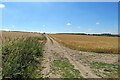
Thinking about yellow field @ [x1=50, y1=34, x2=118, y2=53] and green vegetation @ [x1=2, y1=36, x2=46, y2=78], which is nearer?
green vegetation @ [x1=2, y1=36, x2=46, y2=78]

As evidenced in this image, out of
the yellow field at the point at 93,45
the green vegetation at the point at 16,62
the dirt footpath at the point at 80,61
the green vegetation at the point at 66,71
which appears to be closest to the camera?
the green vegetation at the point at 16,62

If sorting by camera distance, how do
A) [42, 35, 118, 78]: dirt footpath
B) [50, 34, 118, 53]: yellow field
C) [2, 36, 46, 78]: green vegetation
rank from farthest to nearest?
[50, 34, 118, 53]: yellow field, [42, 35, 118, 78]: dirt footpath, [2, 36, 46, 78]: green vegetation

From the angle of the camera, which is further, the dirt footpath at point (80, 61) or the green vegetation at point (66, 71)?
the dirt footpath at point (80, 61)

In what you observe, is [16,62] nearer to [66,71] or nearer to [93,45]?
[66,71]

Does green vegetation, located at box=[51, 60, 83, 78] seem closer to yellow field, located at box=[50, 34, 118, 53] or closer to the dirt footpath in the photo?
the dirt footpath

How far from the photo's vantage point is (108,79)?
450 cm

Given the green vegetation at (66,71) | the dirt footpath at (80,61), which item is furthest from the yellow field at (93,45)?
Result: the green vegetation at (66,71)

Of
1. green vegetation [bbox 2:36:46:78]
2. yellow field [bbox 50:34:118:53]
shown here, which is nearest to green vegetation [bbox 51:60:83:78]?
green vegetation [bbox 2:36:46:78]

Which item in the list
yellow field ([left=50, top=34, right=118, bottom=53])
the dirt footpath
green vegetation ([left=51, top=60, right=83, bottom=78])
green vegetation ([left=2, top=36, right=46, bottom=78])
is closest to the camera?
green vegetation ([left=2, top=36, right=46, bottom=78])

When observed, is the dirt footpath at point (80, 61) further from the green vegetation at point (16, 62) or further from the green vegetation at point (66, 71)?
the green vegetation at point (16, 62)

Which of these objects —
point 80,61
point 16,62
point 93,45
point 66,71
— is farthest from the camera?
point 93,45

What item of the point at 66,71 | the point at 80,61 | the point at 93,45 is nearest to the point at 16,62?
the point at 66,71

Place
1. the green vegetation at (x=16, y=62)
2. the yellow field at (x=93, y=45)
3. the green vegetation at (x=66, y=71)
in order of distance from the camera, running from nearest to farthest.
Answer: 1. the green vegetation at (x=16, y=62)
2. the green vegetation at (x=66, y=71)
3. the yellow field at (x=93, y=45)

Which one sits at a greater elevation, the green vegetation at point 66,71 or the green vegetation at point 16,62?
the green vegetation at point 16,62
